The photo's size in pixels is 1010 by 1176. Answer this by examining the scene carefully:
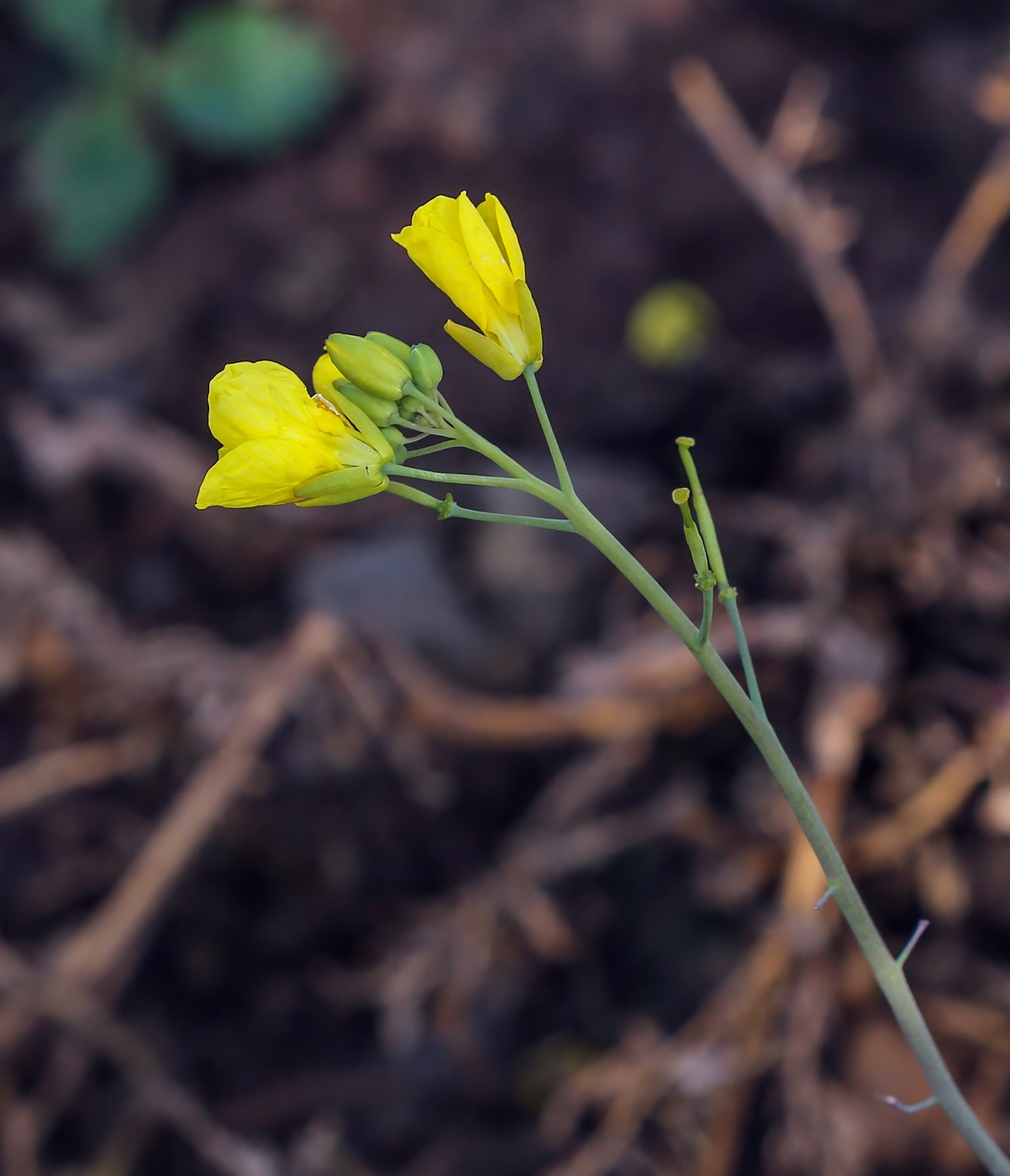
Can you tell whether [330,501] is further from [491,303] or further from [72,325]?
[72,325]

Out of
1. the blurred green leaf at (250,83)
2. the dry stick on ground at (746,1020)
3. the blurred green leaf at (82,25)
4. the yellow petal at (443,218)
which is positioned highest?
the blurred green leaf at (82,25)

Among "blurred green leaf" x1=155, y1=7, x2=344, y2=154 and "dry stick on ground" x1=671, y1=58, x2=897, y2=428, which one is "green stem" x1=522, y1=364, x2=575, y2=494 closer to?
"dry stick on ground" x1=671, y1=58, x2=897, y2=428

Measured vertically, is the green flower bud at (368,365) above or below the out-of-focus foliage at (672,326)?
above

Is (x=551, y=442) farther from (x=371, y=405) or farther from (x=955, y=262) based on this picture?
(x=955, y=262)

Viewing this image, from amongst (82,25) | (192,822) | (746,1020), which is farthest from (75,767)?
(82,25)

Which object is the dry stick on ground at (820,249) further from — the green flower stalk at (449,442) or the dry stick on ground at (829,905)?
the green flower stalk at (449,442)

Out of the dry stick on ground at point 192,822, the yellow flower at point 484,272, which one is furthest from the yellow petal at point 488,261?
the dry stick on ground at point 192,822
